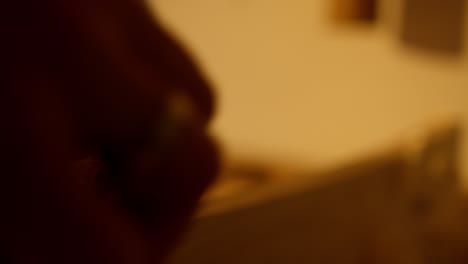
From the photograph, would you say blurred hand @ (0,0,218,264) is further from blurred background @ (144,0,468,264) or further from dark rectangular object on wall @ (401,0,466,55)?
dark rectangular object on wall @ (401,0,466,55)

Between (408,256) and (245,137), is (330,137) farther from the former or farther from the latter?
(408,256)

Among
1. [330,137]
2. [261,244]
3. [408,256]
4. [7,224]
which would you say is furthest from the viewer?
[330,137]

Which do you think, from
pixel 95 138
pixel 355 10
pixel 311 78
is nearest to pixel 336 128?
pixel 311 78

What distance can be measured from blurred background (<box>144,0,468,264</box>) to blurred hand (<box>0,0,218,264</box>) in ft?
0.55

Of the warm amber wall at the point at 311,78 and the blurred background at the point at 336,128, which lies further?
the warm amber wall at the point at 311,78

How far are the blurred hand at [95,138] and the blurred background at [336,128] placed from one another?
0.17 metres

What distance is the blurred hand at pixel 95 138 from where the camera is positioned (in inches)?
9.2

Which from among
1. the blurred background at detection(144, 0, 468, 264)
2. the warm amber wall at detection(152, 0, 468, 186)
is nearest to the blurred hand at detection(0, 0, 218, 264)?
the blurred background at detection(144, 0, 468, 264)

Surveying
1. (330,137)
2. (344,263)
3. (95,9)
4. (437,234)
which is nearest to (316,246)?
(344,263)

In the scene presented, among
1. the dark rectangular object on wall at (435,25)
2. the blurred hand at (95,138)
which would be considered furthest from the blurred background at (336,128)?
the blurred hand at (95,138)

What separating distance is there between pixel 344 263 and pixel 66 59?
0.40 meters

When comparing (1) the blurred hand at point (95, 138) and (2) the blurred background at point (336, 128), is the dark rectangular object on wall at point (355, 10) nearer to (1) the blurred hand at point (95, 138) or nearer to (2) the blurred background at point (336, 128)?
(2) the blurred background at point (336, 128)

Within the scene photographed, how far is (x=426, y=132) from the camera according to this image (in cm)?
72

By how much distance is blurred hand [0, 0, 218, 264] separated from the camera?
234 mm
